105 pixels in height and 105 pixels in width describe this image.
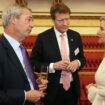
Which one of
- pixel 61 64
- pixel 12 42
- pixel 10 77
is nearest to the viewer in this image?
pixel 10 77

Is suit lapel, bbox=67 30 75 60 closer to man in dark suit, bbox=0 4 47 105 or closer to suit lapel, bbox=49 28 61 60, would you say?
suit lapel, bbox=49 28 61 60

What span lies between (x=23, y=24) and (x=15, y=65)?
0.35 metres

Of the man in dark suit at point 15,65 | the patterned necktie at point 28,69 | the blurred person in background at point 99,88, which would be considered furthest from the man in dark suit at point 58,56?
the man in dark suit at point 15,65

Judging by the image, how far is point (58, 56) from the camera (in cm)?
353

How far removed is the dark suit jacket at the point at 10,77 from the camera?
243 cm

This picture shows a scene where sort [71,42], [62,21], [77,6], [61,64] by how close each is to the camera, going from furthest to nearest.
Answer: [77,6] → [71,42] → [62,21] → [61,64]

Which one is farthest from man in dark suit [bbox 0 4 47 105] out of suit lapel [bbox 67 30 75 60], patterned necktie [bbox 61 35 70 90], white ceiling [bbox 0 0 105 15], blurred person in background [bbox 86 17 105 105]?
white ceiling [bbox 0 0 105 15]

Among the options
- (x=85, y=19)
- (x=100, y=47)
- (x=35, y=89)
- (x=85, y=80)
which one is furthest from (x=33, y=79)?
(x=85, y=19)

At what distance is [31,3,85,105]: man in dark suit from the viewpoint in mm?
3492

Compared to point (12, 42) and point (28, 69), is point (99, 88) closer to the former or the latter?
point (28, 69)

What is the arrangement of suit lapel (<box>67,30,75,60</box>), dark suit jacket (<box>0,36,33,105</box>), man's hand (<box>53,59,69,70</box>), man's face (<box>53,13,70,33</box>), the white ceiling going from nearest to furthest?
dark suit jacket (<box>0,36,33,105</box>)
man's hand (<box>53,59,69,70</box>)
man's face (<box>53,13,70,33</box>)
suit lapel (<box>67,30,75,60</box>)
the white ceiling

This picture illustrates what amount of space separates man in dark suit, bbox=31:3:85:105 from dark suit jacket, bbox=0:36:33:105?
3.02 feet

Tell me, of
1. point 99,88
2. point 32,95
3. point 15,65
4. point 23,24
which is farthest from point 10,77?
point 99,88

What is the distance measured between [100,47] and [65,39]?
251 centimetres
